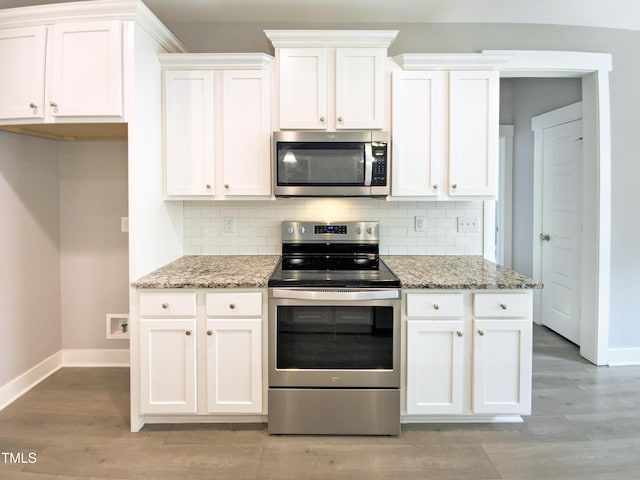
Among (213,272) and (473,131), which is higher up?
(473,131)

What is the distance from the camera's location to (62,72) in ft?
7.00

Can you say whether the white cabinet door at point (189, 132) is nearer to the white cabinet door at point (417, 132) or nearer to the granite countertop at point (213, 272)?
the granite countertop at point (213, 272)

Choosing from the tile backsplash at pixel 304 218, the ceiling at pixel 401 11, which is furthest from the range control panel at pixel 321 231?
the ceiling at pixel 401 11

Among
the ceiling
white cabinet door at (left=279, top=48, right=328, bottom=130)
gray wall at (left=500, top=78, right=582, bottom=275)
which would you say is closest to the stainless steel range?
white cabinet door at (left=279, top=48, right=328, bottom=130)

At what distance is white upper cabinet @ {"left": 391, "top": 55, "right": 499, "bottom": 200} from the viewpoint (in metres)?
2.50

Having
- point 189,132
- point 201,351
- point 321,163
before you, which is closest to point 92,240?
point 189,132

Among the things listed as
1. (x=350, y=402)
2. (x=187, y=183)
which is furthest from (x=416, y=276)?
(x=187, y=183)

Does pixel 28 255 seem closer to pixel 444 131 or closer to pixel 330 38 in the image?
pixel 330 38

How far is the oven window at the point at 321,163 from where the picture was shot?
244 cm

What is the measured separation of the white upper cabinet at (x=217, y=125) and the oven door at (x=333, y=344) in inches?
35.1

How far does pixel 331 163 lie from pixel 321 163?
0.21ft

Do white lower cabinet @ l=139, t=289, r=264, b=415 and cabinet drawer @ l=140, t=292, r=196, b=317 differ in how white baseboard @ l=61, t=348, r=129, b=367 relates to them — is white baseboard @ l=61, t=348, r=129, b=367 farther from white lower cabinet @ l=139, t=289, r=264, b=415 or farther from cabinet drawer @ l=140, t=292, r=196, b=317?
cabinet drawer @ l=140, t=292, r=196, b=317

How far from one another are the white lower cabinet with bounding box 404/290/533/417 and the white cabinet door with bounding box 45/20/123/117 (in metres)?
2.03

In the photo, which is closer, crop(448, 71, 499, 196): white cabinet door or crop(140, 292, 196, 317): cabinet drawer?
crop(140, 292, 196, 317): cabinet drawer
